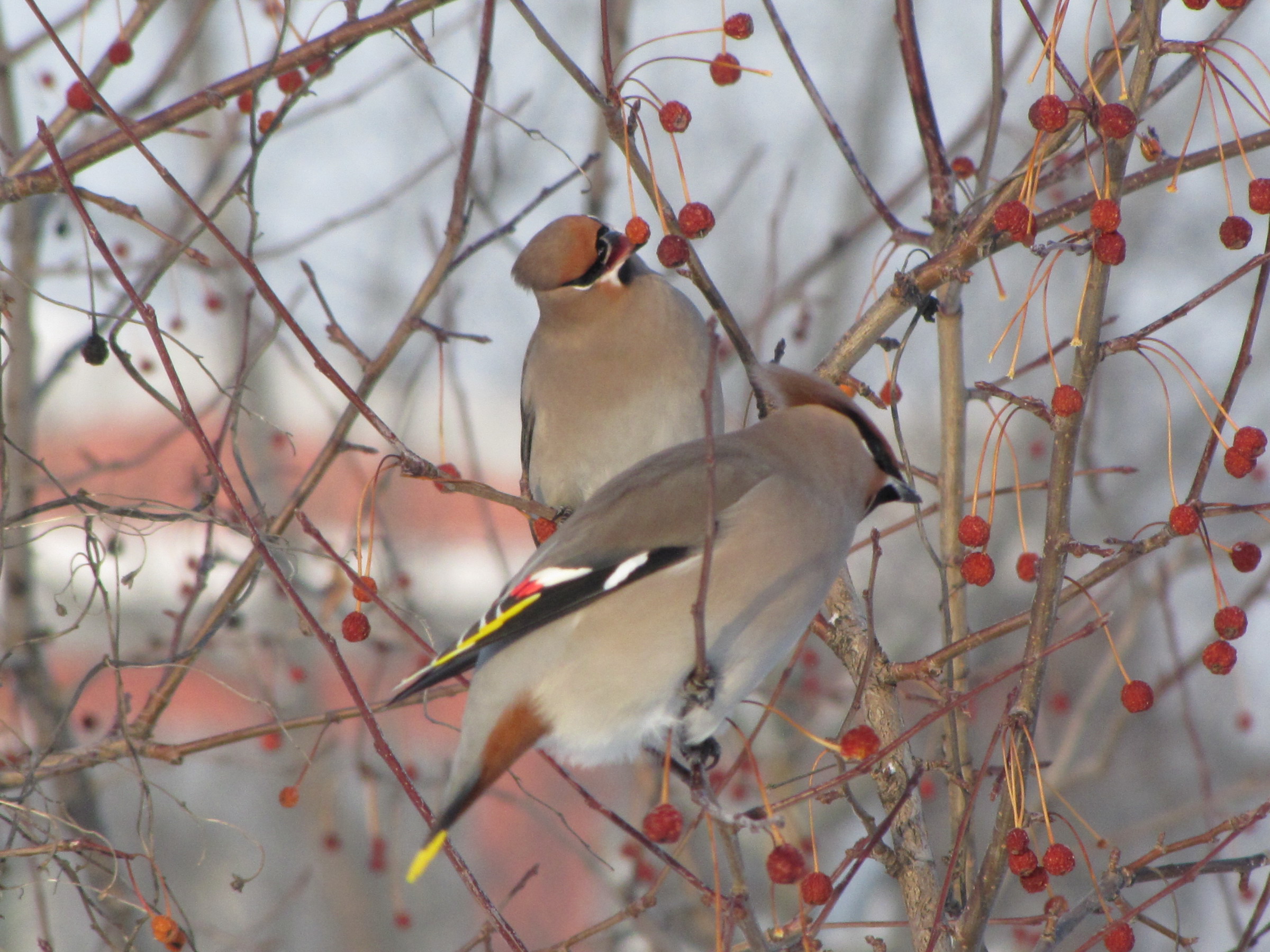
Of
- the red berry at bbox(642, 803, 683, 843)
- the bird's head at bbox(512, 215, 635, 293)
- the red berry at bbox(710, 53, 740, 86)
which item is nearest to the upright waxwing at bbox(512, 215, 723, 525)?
the bird's head at bbox(512, 215, 635, 293)

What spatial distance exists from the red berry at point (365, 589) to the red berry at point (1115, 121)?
1.17 meters

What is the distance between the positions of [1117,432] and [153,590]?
6.10 meters

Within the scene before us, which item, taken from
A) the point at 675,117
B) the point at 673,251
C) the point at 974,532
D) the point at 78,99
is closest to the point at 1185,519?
the point at 974,532

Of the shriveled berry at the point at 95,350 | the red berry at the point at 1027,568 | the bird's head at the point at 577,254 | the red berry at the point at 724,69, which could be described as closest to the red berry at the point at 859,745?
the red berry at the point at 1027,568

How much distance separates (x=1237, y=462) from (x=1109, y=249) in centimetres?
47

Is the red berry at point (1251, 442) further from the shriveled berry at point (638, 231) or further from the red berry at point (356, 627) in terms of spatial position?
the red berry at point (356, 627)

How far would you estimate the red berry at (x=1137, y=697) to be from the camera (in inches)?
78.3

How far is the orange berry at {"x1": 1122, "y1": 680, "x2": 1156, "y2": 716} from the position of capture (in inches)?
78.3

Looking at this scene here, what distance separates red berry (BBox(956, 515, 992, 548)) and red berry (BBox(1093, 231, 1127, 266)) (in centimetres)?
54

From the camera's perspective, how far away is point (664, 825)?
1711 mm

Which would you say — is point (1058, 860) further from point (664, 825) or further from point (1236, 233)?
point (1236, 233)

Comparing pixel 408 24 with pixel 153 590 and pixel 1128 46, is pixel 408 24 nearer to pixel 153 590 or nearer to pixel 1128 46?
pixel 1128 46

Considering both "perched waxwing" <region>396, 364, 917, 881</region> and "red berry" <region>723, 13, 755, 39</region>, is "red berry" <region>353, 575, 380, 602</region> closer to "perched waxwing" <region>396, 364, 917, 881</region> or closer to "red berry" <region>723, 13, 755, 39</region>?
"perched waxwing" <region>396, 364, 917, 881</region>

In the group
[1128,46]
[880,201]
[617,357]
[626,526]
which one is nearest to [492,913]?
[626,526]
